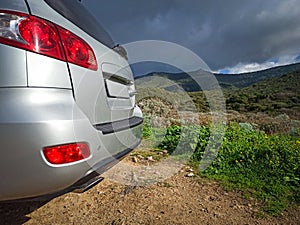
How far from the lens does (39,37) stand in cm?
121

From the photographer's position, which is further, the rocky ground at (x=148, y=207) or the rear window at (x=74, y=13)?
the rocky ground at (x=148, y=207)

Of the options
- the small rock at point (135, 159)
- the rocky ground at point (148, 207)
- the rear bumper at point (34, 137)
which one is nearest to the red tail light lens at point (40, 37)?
the rear bumper at point (34, 137)

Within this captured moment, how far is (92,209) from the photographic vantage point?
206 cm

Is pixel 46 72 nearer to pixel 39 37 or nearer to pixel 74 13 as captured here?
pixel 39 37

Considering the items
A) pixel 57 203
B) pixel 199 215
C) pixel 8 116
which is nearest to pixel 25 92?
pixel 8 116

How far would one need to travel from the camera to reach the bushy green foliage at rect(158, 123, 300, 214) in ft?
7.87

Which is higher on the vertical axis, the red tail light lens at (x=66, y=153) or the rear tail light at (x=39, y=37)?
the rear tail light at (x=39, y=37)

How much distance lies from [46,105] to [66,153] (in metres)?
0.27

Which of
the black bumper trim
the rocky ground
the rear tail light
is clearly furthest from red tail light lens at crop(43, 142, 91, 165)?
the rocky ground

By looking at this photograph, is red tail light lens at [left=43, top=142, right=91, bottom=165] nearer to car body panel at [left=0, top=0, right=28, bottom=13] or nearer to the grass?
car body panel at [left=0, top=0, right=28, bottom=13]

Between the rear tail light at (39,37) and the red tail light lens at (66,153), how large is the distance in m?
0.49

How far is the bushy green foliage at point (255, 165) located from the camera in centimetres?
240

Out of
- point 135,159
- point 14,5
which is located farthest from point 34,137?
point 135,159

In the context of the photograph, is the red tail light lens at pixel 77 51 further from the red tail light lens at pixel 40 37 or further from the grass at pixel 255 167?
the grass at pixel 255 167
